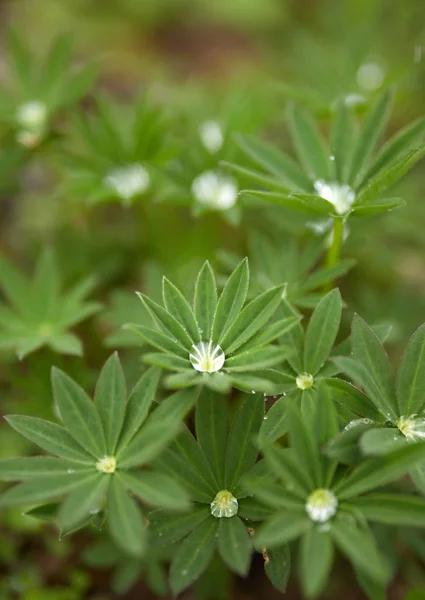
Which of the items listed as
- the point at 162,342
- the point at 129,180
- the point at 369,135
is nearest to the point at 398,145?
the point at 369,135

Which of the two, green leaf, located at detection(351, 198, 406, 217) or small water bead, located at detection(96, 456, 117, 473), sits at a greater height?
green leaf, located at detection(351, 198, 406, 217)

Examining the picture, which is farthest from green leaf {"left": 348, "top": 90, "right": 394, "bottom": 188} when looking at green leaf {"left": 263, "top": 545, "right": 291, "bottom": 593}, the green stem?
green leaf {"left": 263, "top": 545, "right": 291, "bottom": 593}

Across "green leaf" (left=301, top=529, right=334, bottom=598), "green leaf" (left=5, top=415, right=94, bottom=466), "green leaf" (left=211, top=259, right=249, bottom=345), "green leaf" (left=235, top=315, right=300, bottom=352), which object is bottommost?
"green leaf" (left=301, top=529, right=334, bottom=598)

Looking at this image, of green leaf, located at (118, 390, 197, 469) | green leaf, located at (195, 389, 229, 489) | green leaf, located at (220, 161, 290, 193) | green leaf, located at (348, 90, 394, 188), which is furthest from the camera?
green leaf, located at (348, 90, 394, 188)

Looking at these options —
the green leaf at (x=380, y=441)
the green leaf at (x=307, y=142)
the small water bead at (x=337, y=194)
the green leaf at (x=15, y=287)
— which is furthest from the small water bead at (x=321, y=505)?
the green leaf at (x=15, y=287)

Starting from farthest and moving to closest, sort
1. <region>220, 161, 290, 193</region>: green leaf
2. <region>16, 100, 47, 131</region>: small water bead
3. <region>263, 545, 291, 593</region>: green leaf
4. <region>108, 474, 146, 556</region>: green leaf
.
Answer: <region>16, 100, 47, 131</region>: small water bead
<region>220, 161, 290, 193</region>: green leaf
<region>263, 545, 291, 593</region>: green leaf
<region>108, 474, 146, 556</region>: green leaf

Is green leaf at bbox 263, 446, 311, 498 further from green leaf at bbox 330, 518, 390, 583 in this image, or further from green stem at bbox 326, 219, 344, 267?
green stem at bbox 326, 219, 344, 267
